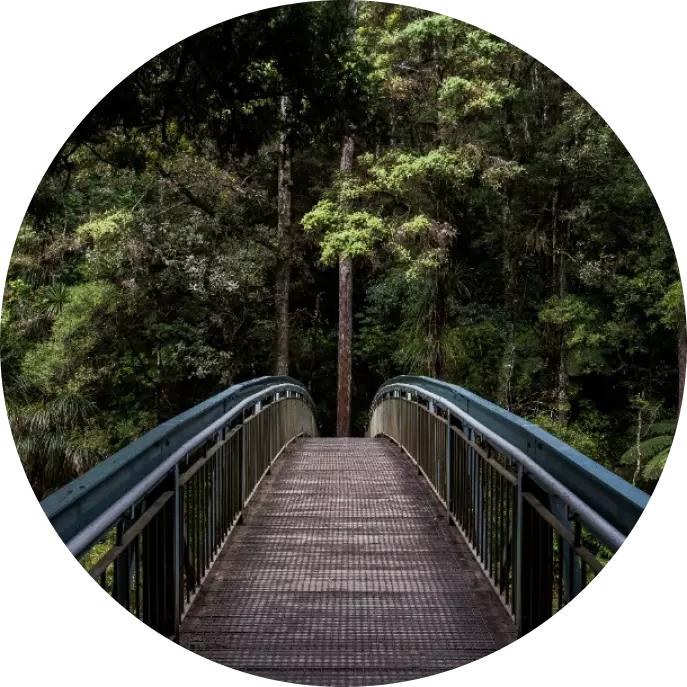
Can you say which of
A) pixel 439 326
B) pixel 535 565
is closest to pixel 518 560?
pixel 535 565

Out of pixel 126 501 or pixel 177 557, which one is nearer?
pixel 126 501

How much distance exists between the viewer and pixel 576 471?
2.89 metres

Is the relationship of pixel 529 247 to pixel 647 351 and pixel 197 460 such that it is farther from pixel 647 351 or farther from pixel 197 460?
pixel 197 460

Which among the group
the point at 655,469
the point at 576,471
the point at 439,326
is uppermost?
the point at 439,326

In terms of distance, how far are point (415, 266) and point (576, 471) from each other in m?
15.3

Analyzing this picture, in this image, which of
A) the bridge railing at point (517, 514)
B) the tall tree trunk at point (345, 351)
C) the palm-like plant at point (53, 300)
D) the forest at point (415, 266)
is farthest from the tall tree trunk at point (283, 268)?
the bridge railing at point (517, 514)

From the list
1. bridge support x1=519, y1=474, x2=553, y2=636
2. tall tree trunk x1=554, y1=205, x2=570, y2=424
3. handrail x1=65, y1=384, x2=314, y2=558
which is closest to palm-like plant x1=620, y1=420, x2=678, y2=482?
tall tree trunk x1=554, y1=205, x2=570, y2=424

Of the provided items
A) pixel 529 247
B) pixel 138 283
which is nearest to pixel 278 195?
pixel 138 283

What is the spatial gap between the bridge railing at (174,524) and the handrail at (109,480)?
0.03m

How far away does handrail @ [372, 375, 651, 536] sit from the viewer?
232 cm

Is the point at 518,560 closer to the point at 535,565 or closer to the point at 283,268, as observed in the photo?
the point at 535,565

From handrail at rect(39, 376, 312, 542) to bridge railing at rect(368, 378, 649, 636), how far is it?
1664 millimetres

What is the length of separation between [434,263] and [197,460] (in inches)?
539

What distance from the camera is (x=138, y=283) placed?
1942 cm
